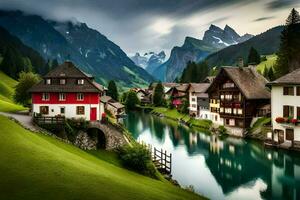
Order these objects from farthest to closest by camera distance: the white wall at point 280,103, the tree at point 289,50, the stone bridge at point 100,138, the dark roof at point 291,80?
the tree at point 289,50 < the white wall at point 280,103 < the dark roof at point 291,80 < the stone bridge at point 100,138

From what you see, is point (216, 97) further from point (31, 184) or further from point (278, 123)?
point (31, 184)

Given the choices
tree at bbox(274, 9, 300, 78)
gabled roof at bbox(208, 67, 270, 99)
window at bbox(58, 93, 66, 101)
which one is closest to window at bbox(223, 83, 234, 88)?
gabled roof at bbox(208, 67, 270, 99)

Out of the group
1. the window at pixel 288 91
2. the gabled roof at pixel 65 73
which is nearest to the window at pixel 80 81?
the gabled roof at pixel 65 73

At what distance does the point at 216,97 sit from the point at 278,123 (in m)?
30.5

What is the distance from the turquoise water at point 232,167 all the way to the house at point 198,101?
75.4ft

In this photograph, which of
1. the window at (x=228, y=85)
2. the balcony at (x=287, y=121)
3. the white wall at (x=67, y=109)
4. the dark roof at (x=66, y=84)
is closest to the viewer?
the dark roof at (x=66, y=84)

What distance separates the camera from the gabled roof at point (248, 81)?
276 ft

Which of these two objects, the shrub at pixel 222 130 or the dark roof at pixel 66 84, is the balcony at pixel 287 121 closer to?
the shrub at pixel 222 130

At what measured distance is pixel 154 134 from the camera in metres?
91.5

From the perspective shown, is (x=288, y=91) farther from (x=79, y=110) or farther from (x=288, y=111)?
(x=79, y=110)

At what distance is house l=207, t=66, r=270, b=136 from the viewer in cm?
8375

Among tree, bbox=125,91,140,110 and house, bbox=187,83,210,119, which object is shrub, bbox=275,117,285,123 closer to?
house, bbox=187,83,210,119

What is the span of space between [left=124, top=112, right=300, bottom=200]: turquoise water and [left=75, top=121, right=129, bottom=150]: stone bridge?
958cm

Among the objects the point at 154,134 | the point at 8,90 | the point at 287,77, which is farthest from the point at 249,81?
the point at 8,90
